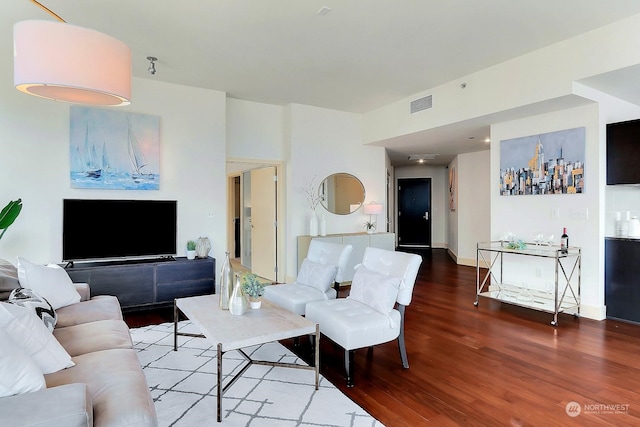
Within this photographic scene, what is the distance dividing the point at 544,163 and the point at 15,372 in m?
5.12

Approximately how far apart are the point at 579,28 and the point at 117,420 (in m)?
4.58

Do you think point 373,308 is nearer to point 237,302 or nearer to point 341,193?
point 237,302

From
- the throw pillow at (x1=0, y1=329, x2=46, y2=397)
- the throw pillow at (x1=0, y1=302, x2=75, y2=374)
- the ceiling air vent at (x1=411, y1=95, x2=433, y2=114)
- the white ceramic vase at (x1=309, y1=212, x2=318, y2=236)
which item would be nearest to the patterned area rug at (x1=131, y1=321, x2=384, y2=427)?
the throw pillow at (x1=0, y1=302, x2=75, y2=374)

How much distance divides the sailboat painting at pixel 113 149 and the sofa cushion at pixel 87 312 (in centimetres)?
195

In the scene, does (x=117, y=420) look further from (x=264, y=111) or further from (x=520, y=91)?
(x=264, y=111)

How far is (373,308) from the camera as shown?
2887mm

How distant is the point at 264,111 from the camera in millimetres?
6000

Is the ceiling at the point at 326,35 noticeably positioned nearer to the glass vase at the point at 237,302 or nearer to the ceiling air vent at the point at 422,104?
the ceiling air vent at the point at 422,104

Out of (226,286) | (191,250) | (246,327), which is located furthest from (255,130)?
(246,327)

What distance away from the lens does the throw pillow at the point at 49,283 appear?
108 inches

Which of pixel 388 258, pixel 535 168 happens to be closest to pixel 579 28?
pixel 535 168

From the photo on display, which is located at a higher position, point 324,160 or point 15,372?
point 324,160

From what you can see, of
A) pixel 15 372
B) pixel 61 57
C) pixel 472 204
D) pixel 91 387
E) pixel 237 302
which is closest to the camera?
pixel 15 372

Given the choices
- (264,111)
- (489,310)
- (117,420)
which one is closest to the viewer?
(117,420)
